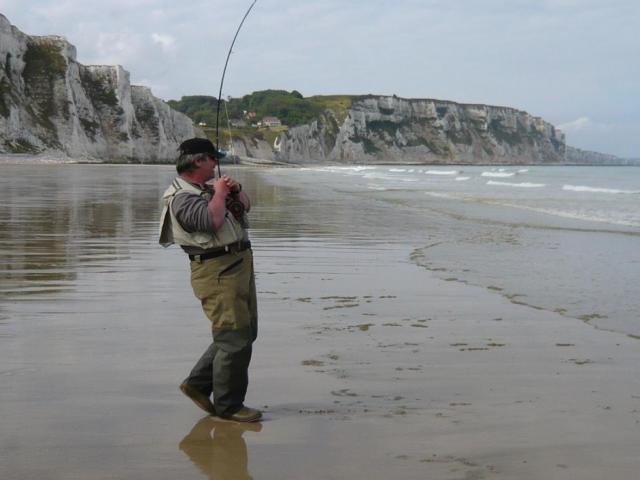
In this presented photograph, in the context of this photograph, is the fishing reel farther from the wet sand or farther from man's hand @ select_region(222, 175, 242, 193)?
the wet sand

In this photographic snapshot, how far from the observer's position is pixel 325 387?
458 cm

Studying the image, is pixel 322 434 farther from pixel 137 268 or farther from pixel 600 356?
pixel 137 268

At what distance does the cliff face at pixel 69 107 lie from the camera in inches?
3196

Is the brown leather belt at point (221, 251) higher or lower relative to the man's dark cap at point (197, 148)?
lower

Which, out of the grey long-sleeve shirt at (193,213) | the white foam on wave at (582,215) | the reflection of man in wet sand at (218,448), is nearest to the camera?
the reflection of man in wet sand at (218,448)

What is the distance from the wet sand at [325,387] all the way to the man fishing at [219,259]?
184mm

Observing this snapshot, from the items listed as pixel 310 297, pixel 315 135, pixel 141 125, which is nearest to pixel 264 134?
pixel 315 135

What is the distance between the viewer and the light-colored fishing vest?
396cm

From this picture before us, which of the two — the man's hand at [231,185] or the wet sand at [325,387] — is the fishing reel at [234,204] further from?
the wet sand at [325,387]

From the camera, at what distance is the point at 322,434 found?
379 cm

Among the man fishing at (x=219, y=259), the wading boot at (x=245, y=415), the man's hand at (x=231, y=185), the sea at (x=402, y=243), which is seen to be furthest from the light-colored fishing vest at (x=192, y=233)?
the sea at (x=402, y=243)

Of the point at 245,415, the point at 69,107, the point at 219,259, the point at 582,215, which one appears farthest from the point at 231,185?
the point at 69,107

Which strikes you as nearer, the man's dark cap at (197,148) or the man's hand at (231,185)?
the man's hand at (231,185)

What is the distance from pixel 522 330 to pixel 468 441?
8.71 ft
